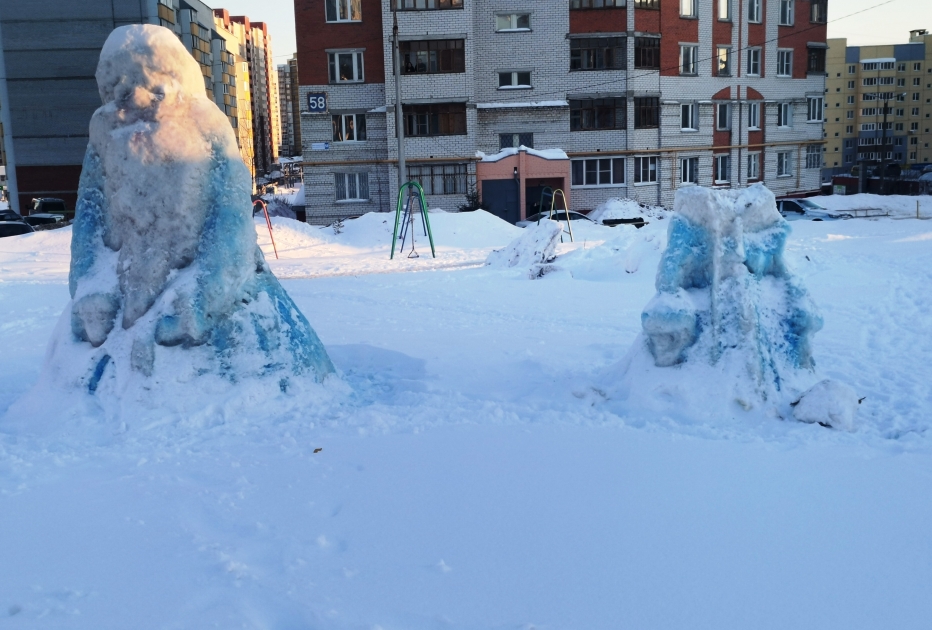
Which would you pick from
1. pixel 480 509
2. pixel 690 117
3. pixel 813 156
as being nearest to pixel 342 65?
pixel 690 117

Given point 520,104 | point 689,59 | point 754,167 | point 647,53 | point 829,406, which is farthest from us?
point 754,167

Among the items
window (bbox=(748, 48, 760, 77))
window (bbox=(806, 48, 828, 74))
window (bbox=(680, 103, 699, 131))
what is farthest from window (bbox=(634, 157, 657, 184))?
window (bbox=(806, 48, 828, 74))

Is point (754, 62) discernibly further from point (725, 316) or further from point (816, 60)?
point (725, 316)

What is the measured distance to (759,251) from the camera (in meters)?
6.25

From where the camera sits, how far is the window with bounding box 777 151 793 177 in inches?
1375

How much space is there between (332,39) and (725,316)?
2571 centimetres

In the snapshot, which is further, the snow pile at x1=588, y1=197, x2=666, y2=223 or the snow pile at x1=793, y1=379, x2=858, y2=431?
the snow pile at x1=588, y1=197, x2=666, y2=223

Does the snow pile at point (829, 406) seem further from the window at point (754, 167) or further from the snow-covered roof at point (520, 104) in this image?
the window at point (754, 167)

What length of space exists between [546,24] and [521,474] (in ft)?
91.0

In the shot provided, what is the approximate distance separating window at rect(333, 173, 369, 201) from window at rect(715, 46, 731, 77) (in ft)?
47.4

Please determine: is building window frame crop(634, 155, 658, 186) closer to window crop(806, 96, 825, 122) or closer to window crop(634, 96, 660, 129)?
window crop(634, 96, 660, 129)

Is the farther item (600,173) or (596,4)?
(600,173)

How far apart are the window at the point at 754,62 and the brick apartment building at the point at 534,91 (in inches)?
2.4

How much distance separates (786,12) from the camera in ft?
113
